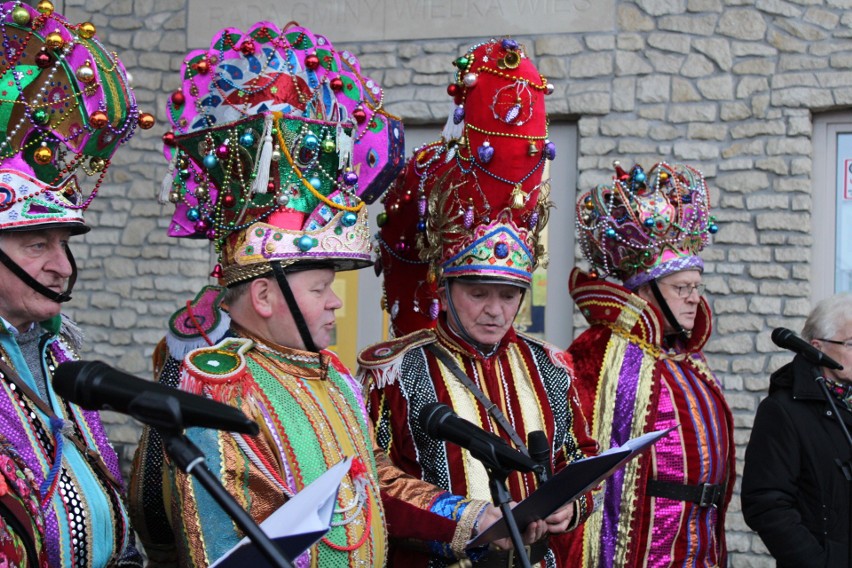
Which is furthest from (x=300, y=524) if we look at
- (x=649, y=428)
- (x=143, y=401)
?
(x=649, y=428)

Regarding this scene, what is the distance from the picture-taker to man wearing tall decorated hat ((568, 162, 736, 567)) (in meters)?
4.25

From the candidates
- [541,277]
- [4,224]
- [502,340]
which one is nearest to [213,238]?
[4,224]

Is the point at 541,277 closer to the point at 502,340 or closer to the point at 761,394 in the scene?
the point at 761,394

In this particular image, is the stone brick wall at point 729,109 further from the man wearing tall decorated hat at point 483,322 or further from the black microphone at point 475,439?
the black microphone at point 475,439

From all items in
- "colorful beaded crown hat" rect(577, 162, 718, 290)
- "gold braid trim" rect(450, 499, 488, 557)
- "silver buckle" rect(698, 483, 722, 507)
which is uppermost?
"colorful beaded crown hat" rect(577, 162, 718, 290)

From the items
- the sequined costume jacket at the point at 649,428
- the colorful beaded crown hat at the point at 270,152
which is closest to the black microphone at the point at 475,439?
the colorful beaded crown hat at the point at 270,152

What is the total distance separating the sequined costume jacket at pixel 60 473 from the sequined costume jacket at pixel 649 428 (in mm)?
1883

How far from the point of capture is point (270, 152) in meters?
2.93

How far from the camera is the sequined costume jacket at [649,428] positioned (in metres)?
4.24

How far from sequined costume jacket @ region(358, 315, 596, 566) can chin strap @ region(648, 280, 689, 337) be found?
94cm

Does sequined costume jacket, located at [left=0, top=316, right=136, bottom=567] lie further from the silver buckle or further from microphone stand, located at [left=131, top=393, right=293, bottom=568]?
the silver buckle

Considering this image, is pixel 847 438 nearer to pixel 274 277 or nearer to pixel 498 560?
pixel 498 560

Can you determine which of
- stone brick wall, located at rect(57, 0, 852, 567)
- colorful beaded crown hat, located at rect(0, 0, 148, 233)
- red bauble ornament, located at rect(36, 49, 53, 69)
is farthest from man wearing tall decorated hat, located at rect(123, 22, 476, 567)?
stone brick wall, located at rect(57, 0, 852, 567)

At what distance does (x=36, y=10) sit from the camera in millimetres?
2895
